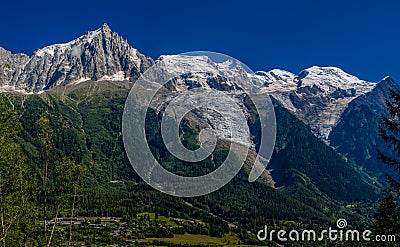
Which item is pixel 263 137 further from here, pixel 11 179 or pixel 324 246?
pixel 324 246

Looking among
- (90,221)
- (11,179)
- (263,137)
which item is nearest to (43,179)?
(11,179)

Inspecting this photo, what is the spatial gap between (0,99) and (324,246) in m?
189

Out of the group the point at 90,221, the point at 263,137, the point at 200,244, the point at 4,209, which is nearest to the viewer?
the point at 263,137

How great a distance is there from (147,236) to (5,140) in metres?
169

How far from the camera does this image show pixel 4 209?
976 inches

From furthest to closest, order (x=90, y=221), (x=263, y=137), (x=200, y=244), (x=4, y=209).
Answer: (x=90, y=221), (x=200, y=244), (x=4, y=209), (x=263, y=137)

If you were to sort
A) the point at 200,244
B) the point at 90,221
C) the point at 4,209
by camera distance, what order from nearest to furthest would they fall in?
the point at 4,209, the point at 200,244, the point at 90,221

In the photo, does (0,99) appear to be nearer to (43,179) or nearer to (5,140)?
(5,140)

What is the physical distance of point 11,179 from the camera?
77.4 ft

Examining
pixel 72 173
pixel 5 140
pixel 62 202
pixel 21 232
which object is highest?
pixel 5 140

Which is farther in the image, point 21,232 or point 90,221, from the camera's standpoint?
point 90,221

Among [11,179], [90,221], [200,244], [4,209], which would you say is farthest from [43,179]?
[90,221]

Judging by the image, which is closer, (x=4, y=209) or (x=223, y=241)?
(x=4, y=209)

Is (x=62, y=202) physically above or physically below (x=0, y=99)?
below
